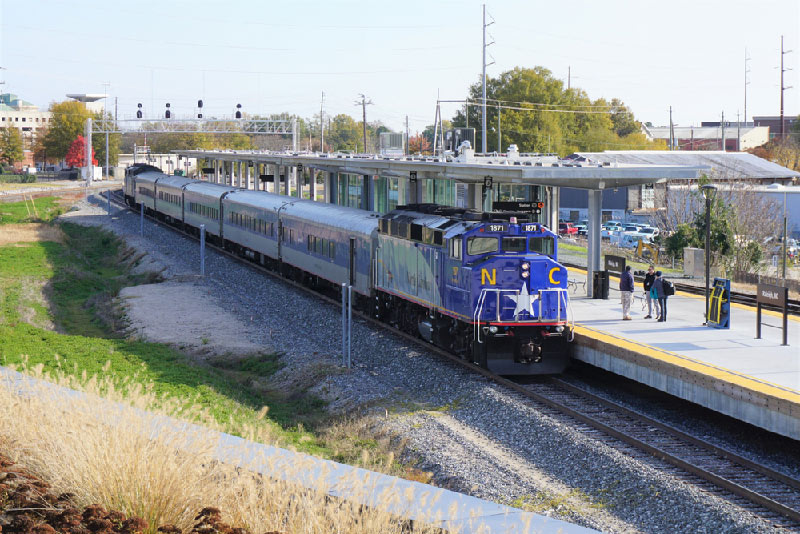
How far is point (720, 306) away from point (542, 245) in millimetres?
5457

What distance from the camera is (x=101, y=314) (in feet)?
108

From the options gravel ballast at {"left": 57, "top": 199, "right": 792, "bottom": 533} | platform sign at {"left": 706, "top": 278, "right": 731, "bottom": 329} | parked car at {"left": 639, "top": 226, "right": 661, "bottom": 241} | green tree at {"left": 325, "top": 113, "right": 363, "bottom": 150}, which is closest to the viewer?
gravel ballast at {"left": 57, "top": 199, "right": 792, "bottom": 533}

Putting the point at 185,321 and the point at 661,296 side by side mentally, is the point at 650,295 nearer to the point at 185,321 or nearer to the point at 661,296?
the point at 661,296

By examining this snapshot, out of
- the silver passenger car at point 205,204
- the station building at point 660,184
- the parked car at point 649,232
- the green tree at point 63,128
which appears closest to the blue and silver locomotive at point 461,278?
the silver passenger car at point 205,204

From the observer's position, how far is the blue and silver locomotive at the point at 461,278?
19859mm

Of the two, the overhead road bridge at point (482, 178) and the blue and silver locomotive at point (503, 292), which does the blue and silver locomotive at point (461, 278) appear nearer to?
the blue and silver locomotive at point (503, 292)

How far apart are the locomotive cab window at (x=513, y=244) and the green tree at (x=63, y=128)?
142 m

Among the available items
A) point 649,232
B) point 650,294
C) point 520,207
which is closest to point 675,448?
point 520,207

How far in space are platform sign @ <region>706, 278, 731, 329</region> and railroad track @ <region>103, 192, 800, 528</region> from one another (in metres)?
5.10

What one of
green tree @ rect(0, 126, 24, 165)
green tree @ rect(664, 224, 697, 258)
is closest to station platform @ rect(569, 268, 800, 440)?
green tree @ rect(664, 224, 697, 258)

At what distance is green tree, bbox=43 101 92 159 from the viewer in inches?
5930

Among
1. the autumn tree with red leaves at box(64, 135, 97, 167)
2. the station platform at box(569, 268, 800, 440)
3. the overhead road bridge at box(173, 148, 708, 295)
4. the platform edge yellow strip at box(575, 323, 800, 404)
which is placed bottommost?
the station platform at box(569, 268, 800, 440)

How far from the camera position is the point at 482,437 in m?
16.2

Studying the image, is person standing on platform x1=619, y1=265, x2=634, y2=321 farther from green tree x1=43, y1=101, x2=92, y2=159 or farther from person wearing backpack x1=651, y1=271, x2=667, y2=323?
green tree x1=43, y1=101, x2=92, y2=159
